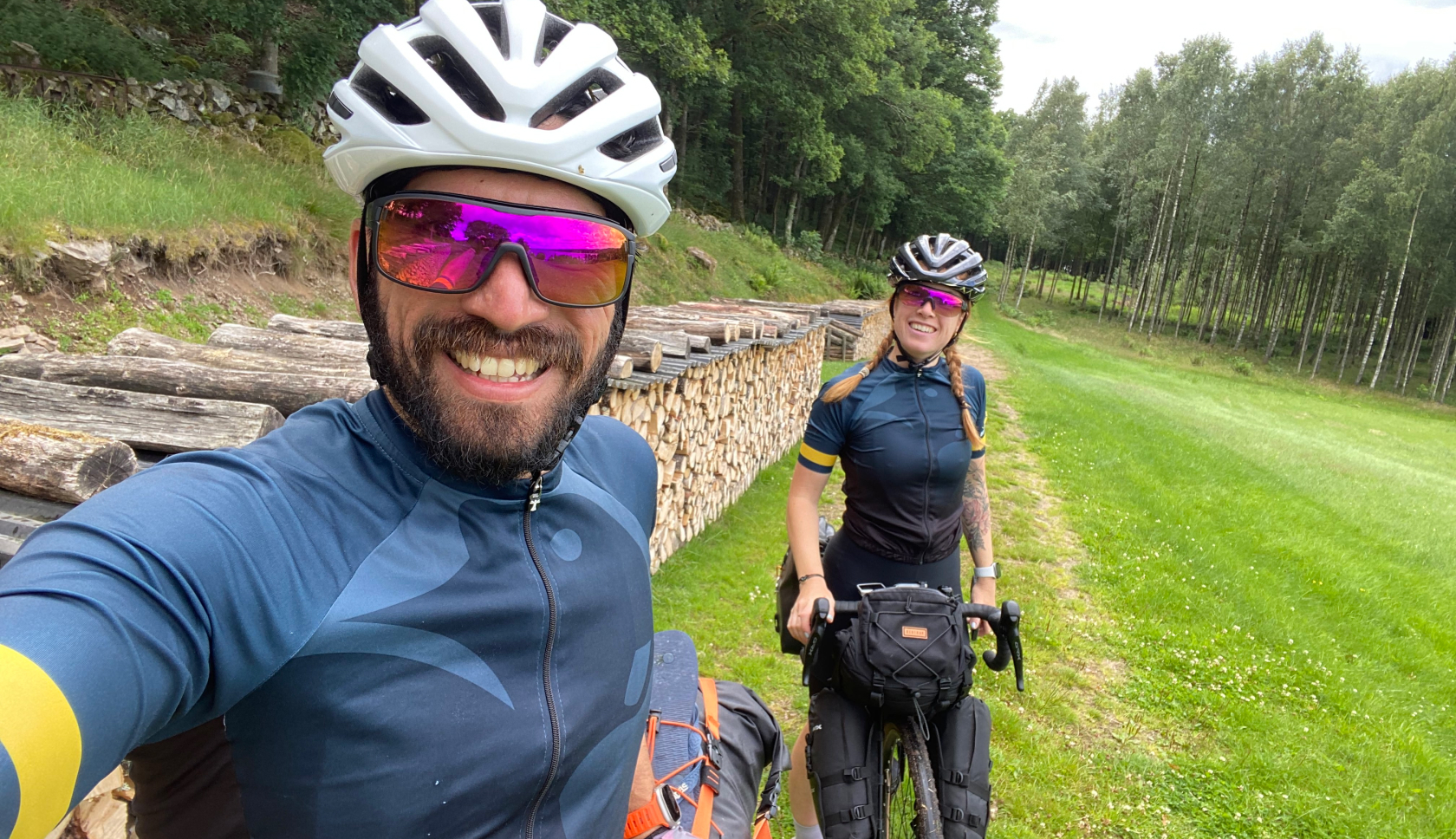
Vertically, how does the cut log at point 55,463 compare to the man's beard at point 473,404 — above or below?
below

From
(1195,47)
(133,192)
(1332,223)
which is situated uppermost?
(1195,47)

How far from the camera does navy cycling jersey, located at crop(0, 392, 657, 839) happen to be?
791 millimetres

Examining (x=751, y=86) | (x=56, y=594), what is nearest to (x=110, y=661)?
(x=56, y=594)

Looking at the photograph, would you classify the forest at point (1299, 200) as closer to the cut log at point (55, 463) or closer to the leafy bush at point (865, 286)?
the leafy bush at point (865, 286)

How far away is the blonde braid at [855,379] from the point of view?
3012mm

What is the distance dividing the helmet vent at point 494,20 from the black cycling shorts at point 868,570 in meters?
2.30

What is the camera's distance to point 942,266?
3.09 meters

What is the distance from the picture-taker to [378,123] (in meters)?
1.31

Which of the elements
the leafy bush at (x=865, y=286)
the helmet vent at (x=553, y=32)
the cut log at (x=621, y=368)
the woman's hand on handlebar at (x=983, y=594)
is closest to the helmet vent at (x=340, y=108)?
the helmet vent at (x=553, y=32)

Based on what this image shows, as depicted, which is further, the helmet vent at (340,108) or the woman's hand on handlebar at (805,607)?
the woman's hand on handlebar at (805,607)

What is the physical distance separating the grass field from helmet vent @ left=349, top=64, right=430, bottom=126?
3.87m

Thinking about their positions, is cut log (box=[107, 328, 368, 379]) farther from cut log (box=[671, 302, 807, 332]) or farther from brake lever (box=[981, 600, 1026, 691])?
cut log (box=[671, 302, 807, 332])

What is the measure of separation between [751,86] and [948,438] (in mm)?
23255

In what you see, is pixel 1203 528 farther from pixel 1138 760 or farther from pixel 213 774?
pixel 213 774
